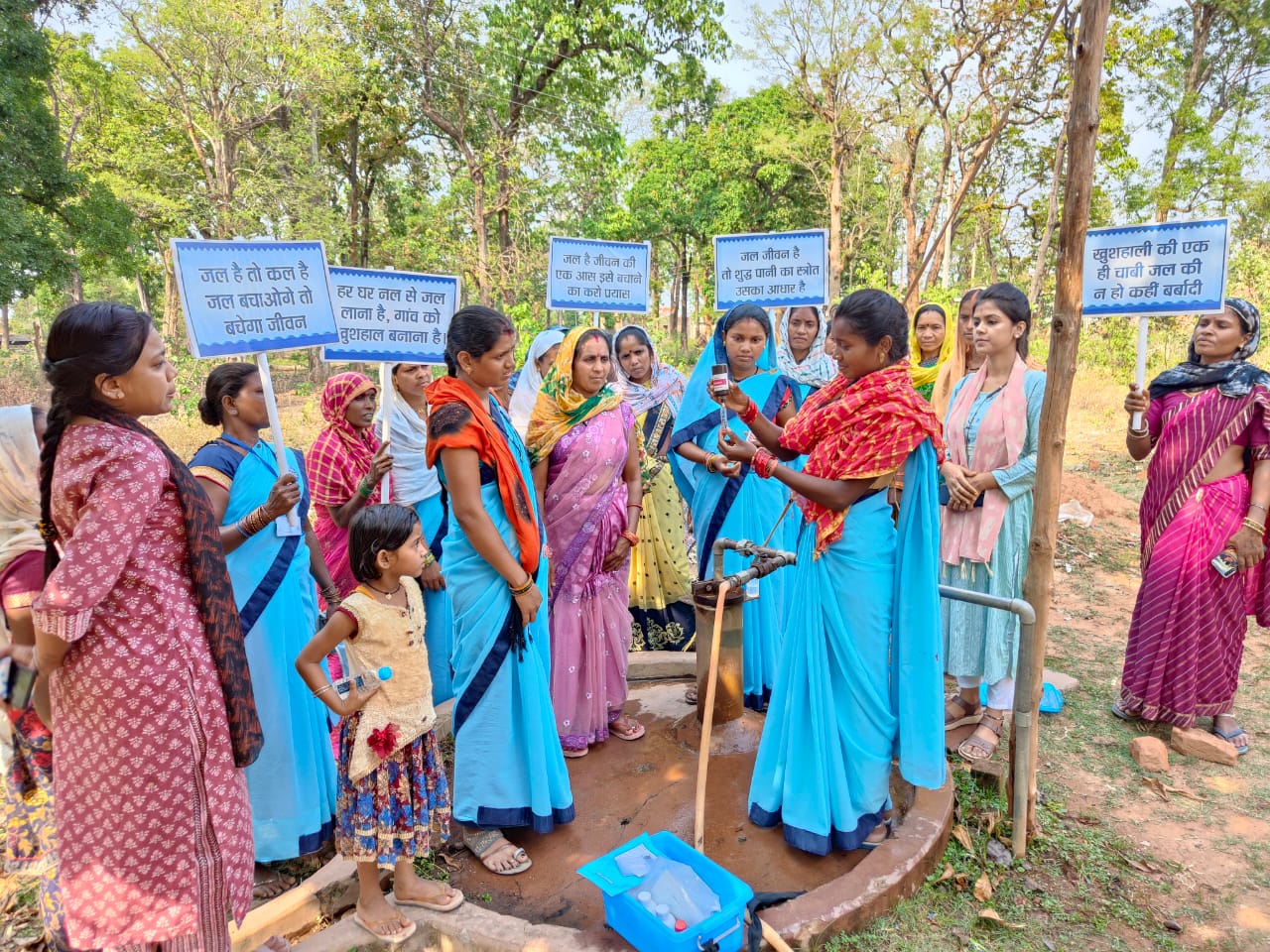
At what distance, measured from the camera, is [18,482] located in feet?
6.91

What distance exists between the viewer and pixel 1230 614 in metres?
3.89

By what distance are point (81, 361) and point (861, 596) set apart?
244 centimetres

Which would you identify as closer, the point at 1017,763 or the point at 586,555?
the point at 1017,763

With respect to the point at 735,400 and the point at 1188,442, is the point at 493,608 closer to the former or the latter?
the point at 735,400

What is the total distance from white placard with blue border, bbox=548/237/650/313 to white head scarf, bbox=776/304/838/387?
5.22ft

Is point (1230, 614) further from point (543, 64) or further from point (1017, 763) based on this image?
point (543, 64)

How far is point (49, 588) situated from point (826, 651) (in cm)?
235

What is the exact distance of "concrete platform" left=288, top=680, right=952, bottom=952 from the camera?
7.66 ft

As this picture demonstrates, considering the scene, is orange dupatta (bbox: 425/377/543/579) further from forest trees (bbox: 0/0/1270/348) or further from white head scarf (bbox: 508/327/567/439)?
forest trees (bbox: 0/0/1270/348)

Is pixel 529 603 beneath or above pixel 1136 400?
beneath

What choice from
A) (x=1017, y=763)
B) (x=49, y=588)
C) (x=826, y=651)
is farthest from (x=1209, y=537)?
(x=49, y=588)

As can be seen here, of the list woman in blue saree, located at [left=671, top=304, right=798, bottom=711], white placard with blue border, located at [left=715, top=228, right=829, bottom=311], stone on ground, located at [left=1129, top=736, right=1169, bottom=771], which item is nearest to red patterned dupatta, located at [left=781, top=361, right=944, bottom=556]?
woman in blue saree, located at [left=671, top=304, right=798, bottom=711]

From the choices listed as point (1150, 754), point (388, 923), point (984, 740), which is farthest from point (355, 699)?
point (1150, 754)

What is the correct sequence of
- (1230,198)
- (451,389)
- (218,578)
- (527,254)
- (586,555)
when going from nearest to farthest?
(218,578) → (451,389) → (586,555) → (527,254) → (1230,198)
